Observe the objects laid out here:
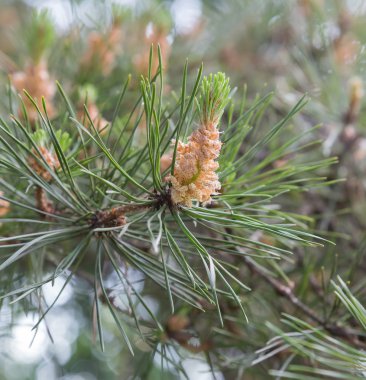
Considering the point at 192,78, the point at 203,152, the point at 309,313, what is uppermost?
the point at 192,78

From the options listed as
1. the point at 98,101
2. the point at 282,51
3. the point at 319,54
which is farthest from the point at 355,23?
the point at 98,101

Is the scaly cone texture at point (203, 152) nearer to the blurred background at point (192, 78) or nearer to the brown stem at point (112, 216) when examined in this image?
the brown stem at point (112, 216)

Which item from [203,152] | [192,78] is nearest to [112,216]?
[203,152]

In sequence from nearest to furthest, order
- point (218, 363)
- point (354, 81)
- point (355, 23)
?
point (218, 363) → point (354, 81) → point (355, 23)

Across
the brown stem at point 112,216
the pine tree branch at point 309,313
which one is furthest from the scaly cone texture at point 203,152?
the pine tree branch at point 309,313

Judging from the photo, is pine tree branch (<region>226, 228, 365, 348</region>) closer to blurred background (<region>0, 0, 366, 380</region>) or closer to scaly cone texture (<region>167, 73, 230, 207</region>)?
blurred background (<region>0, 0, 366, 380</region>)

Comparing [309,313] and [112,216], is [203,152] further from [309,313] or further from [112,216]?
[309,313]

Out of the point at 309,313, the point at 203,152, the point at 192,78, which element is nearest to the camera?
the point at 203,152

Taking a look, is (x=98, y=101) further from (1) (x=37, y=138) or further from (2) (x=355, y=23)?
(2) (x=355, y=23)
